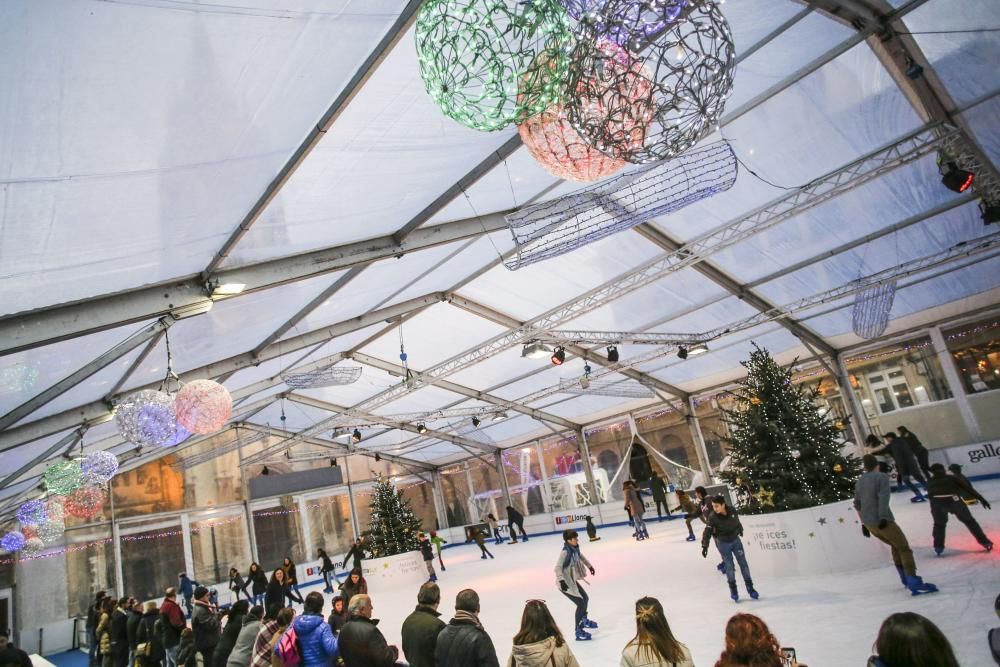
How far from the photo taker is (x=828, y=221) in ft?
27.6

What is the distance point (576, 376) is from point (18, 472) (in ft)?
36.3

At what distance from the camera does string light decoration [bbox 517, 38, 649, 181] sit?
1.94 metres

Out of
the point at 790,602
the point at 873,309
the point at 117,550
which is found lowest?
the point at 790,602

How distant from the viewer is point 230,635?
461cm

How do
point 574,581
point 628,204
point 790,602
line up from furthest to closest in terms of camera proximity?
point 574,581 < point 790,602 < point 628,204

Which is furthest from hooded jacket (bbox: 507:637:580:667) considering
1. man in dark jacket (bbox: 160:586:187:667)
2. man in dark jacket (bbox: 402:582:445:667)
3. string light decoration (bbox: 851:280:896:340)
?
string light decoration (bbox: 851:280:896:340)

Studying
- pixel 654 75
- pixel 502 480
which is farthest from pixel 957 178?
pixel 502 480

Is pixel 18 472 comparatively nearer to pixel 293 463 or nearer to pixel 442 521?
pixel 293 463

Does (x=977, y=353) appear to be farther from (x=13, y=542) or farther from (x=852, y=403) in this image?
(x=13, y=542)

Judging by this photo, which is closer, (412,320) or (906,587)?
(906,587)

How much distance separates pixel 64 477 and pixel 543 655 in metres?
6.00

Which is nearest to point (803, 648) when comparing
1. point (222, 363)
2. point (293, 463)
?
point (222, 363)

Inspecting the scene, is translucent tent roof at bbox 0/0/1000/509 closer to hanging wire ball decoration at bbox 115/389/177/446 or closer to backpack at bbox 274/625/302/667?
hanging wire ball decoration at bbox 115/389/177/446

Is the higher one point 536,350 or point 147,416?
point 536,350
